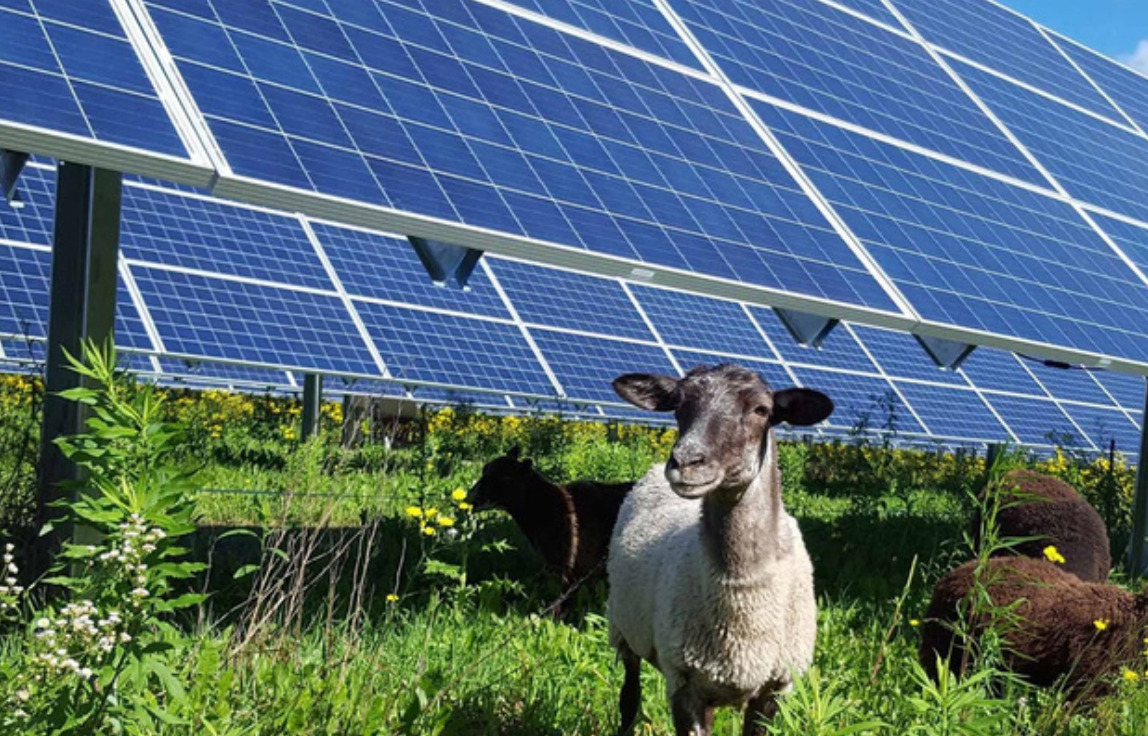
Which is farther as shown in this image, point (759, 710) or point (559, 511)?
point (559, 511)

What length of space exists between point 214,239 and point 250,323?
1.31 m

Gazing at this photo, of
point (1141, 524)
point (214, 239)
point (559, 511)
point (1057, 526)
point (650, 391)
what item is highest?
point (650, 391)

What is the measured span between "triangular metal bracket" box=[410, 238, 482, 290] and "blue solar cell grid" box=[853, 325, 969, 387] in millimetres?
14045

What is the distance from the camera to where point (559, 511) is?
9.38 metres

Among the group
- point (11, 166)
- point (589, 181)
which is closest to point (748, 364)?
point (589, 181)

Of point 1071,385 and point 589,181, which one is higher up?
point 589,181

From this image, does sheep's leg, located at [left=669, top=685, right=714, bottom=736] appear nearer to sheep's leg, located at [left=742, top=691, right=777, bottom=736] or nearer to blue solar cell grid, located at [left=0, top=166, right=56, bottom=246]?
sheep's leg, located at [left=742, top=691, right=777, bottom=736]

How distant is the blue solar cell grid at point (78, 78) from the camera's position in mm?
5738

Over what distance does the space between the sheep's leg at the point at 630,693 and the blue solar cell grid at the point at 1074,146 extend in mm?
Answer: 10865

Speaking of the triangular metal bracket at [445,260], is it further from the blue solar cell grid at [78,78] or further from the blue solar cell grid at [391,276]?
the blue solar cell grid at [391,276]

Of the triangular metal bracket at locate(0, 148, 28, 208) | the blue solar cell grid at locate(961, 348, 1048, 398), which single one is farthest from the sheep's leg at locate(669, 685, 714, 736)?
the blue solar cell grid at locate(961, 348, 1048, 398)

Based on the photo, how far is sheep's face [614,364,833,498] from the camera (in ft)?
15.3

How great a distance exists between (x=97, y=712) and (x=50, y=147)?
2.57 meters

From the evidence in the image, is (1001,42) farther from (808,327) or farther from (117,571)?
(117,571)
